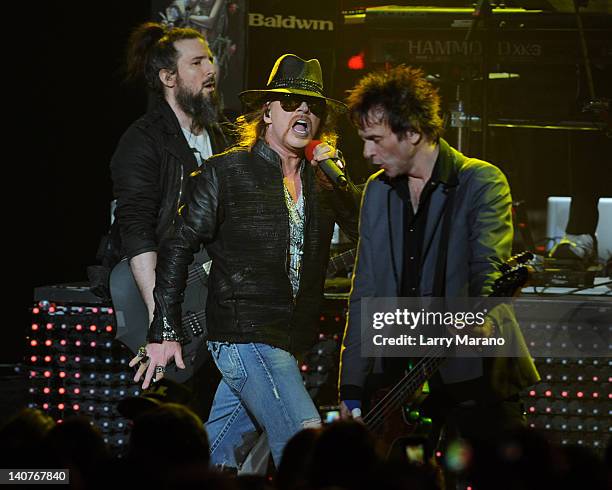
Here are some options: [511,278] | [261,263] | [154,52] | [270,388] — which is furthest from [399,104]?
[154,52]

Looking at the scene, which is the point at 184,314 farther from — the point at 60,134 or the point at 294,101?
the point at 60,134

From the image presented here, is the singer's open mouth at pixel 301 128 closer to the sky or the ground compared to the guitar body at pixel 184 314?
closer to the sky

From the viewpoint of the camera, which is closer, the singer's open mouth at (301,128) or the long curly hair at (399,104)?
the long curly hair at (399,104)

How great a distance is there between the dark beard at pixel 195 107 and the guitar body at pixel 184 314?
775mm

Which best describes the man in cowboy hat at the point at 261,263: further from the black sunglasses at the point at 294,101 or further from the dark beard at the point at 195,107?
the dark beard at the point at 195,107

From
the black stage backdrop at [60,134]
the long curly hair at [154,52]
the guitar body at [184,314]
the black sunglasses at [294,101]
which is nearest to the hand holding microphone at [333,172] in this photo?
the black sunglasses at [294,101]

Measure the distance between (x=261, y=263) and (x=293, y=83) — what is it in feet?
3.01

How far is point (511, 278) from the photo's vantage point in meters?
4.03

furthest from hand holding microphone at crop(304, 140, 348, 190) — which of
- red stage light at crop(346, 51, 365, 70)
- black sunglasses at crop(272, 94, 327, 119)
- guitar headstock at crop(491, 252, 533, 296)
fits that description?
red stage light at crop(346, 51, 365, 70)

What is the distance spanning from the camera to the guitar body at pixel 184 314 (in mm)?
5668

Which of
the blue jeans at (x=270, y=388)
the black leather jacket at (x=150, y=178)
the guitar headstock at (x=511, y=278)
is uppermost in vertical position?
the black leather jacket at (x=150, y=178)

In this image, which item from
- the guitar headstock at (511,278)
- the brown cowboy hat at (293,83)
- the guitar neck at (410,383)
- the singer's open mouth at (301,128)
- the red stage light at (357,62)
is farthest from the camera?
the red stage light at (357,62)

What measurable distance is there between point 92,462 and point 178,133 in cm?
281
